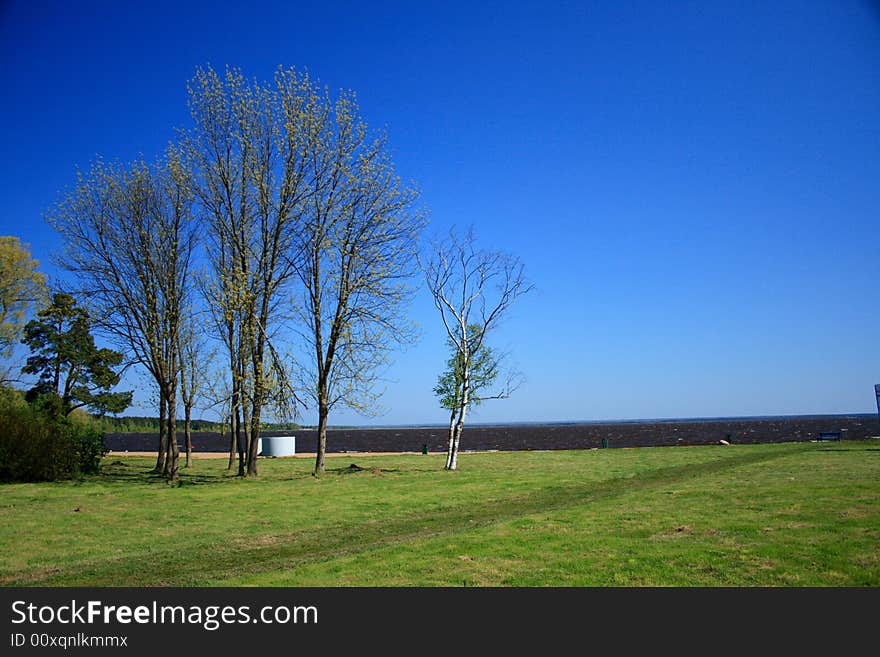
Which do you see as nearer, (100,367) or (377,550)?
(377,550)

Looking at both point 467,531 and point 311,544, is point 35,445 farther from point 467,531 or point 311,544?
point 467,531

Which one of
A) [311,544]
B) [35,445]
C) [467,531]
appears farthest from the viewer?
[35,445]

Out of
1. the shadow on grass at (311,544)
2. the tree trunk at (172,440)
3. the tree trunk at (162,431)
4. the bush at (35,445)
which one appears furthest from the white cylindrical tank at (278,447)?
the shadow on grass at (311,544)

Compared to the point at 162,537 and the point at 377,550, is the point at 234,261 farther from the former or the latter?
the point at 377,550

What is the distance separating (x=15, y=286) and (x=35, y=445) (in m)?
19.4

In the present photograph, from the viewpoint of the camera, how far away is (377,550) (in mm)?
11141

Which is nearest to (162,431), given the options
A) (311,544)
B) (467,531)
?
(311,544)

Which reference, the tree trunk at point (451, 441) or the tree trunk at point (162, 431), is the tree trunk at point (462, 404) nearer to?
the tree trunk at point (451, 441)

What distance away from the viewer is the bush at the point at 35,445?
84.7ft

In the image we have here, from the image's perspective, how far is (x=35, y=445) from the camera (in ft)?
86.1

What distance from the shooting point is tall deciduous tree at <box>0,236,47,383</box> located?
129 feet

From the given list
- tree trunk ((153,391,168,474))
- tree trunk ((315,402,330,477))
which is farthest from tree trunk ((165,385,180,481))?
tree trunk ((315,402,330,477))
